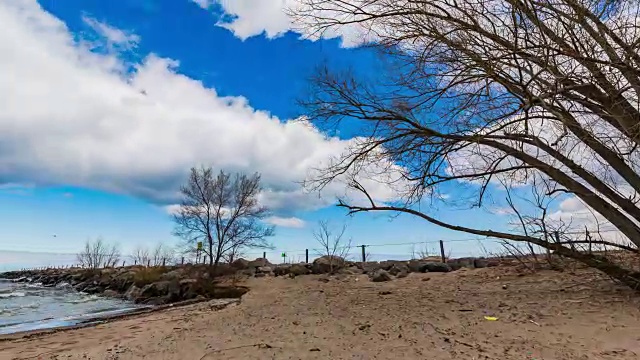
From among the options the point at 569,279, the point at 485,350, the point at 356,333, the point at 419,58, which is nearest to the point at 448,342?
the point at 485,350

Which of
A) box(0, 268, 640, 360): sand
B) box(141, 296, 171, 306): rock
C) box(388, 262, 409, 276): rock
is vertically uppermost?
box(388, 262, 409, 276): rock

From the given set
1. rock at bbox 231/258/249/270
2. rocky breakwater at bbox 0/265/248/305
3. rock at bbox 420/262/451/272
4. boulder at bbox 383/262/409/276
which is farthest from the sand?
rock at bbox 231/258/249/270

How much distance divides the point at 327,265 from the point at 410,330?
1346cm

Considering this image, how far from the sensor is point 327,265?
63.0ft

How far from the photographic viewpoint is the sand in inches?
197

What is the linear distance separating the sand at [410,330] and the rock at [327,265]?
9.10 metres

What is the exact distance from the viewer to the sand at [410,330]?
16.4ft

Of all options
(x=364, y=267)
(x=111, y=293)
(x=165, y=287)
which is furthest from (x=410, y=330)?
(x=111, y=293)

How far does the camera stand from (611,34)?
5648mm

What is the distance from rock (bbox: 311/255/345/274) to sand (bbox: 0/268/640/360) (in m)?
9.10

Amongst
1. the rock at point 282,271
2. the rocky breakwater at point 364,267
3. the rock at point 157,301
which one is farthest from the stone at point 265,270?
the rock at point 157,301

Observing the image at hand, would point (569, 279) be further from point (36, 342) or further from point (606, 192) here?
point (36, 342)

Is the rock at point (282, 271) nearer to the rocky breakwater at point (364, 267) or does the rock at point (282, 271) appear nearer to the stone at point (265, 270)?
the rocky breakwater at point (364, 267)

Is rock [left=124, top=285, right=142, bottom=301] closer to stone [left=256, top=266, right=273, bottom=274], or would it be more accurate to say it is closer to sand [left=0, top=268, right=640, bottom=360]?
stone [left=256, top=266, right=273, bottom=274]
